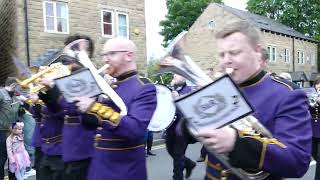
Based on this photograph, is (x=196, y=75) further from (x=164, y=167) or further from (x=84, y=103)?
(x=164, y=167)

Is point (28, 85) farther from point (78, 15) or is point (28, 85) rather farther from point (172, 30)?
point (172, 30)

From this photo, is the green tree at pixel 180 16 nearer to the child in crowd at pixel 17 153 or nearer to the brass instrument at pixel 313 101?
the brass instrument at pixel 313 101

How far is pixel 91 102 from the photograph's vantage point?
10.8ft

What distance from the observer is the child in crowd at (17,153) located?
771 cm

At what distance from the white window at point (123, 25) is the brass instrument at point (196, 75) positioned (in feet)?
56.8

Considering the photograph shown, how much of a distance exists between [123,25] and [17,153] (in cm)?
1305

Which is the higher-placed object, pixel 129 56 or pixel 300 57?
pixel 300 57

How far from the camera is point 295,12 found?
52656 millimetres

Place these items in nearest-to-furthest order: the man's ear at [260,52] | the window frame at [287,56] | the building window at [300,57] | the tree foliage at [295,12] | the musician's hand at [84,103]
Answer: the man's ear at [260,52] < the musician's hand at [84,103] < the window frame at [287,56] < the building window at [300,57] < the tree foliage at [295,12]

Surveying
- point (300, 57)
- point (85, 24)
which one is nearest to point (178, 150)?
point (85, 24)

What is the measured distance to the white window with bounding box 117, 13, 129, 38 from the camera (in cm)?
2005

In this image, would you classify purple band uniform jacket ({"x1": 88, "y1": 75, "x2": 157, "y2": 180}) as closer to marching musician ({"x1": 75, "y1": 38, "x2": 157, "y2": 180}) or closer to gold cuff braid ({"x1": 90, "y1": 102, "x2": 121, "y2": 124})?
marching musician ({"x1": 75, "y1": 38, "x2": 157, "y2": 180})

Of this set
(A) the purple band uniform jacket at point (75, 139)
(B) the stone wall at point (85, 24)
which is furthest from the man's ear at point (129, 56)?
(B) the stone wall at point (85, 24)

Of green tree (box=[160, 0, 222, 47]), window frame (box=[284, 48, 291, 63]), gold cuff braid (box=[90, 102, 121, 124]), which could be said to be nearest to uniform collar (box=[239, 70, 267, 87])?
gold cuff braid (box=[90, 102, 121, 124])
